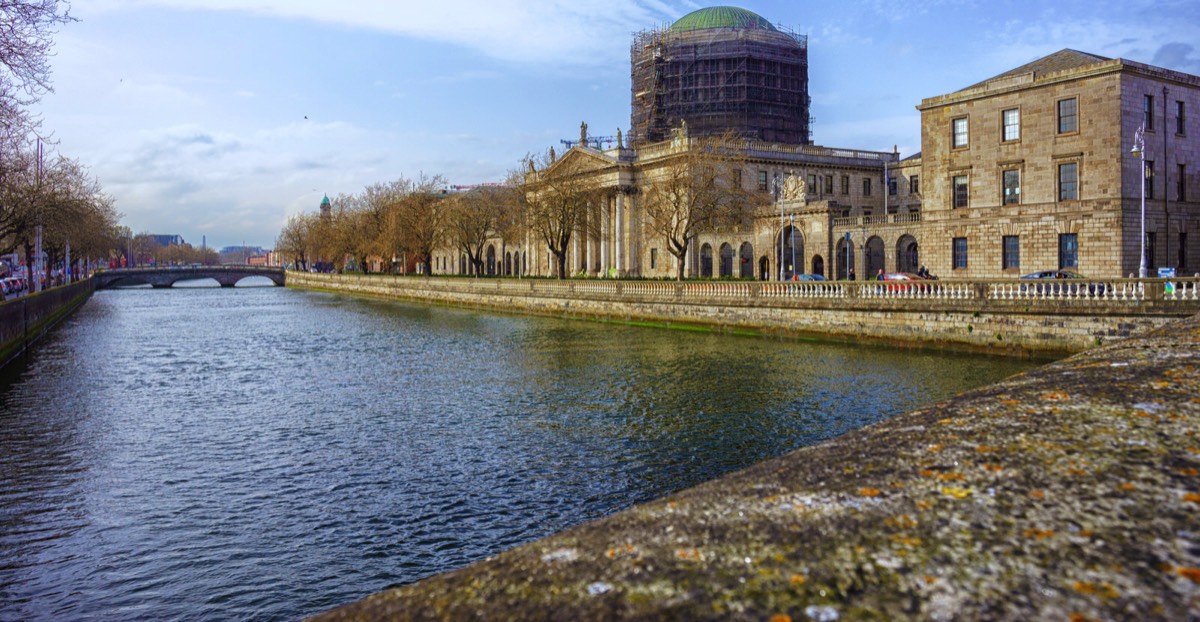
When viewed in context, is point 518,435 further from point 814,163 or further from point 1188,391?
point 814,163

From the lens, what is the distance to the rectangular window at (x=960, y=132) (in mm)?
50781

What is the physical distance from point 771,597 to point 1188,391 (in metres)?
5.27

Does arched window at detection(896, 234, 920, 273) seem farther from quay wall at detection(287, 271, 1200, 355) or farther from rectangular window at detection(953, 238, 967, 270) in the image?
quay wall at detection(287, 271, 1200, 355)

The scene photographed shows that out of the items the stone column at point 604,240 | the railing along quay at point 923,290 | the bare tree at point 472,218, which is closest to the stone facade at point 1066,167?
the railing along quay at point 923,290

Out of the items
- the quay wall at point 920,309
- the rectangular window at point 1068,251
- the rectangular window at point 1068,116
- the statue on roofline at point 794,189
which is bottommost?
the quay wall at point 920,309

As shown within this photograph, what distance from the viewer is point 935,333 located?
33688 millimetres

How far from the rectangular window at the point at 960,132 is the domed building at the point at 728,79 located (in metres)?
33.4

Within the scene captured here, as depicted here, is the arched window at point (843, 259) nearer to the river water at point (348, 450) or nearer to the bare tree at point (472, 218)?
the river water at point (348, 450)

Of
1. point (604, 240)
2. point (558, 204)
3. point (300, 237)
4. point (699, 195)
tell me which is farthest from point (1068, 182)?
point (300, 237)

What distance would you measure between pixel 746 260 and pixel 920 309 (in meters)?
43.3

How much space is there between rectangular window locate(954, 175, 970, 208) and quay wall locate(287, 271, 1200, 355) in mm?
16496

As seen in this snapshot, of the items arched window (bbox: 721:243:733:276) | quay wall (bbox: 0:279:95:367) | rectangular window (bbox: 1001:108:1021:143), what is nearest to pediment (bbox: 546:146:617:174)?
arched window (bbox: 721:243:733:276)

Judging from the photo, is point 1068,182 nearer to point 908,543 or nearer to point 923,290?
point 923,290

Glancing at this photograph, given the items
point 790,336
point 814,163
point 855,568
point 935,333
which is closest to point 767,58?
point 814,163
